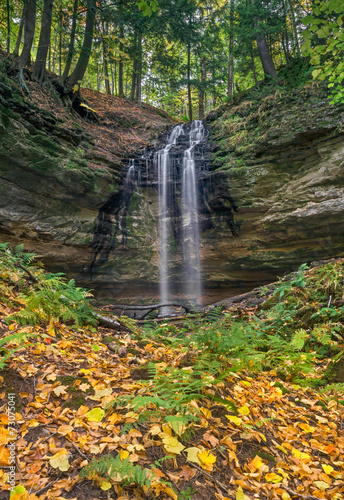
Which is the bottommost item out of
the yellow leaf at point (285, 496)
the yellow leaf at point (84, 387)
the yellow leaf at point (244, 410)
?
the yellow leaf at point (285, 496)

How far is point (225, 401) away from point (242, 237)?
8.33 meters

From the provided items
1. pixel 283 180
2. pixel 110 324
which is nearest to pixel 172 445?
pixel 110 324

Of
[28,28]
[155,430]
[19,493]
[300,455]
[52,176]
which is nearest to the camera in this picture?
[19,493]

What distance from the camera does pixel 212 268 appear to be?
1069 cm

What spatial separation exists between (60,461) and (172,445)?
658 mm

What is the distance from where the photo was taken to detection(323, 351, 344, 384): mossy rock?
2.99 m

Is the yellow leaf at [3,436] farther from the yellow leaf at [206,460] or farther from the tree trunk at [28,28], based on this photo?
the tree trunk at [28,28]

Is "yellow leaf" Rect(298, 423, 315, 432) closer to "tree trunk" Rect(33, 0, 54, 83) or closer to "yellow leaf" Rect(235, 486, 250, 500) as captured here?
"yellow leaf" Rect(235, 486, 250, 500)

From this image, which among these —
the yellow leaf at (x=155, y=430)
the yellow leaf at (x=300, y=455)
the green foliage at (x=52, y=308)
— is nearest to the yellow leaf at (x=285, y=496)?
the yellow leaf at (x=300, y=455)

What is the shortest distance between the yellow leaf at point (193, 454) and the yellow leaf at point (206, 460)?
0.07 ft

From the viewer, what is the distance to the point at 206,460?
59.2 inches

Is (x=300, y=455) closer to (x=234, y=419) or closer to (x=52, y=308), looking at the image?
(x=234, y=419)

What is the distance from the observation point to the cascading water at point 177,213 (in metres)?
10.5

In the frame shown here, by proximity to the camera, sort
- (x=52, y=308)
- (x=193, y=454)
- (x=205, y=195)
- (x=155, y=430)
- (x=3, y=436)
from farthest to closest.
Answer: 1. (x=205, y=195)
2. (x=52, y=308)
3. (x=155, y=430)
4. (x=193, y=454)
5. (x=3, y=436)
